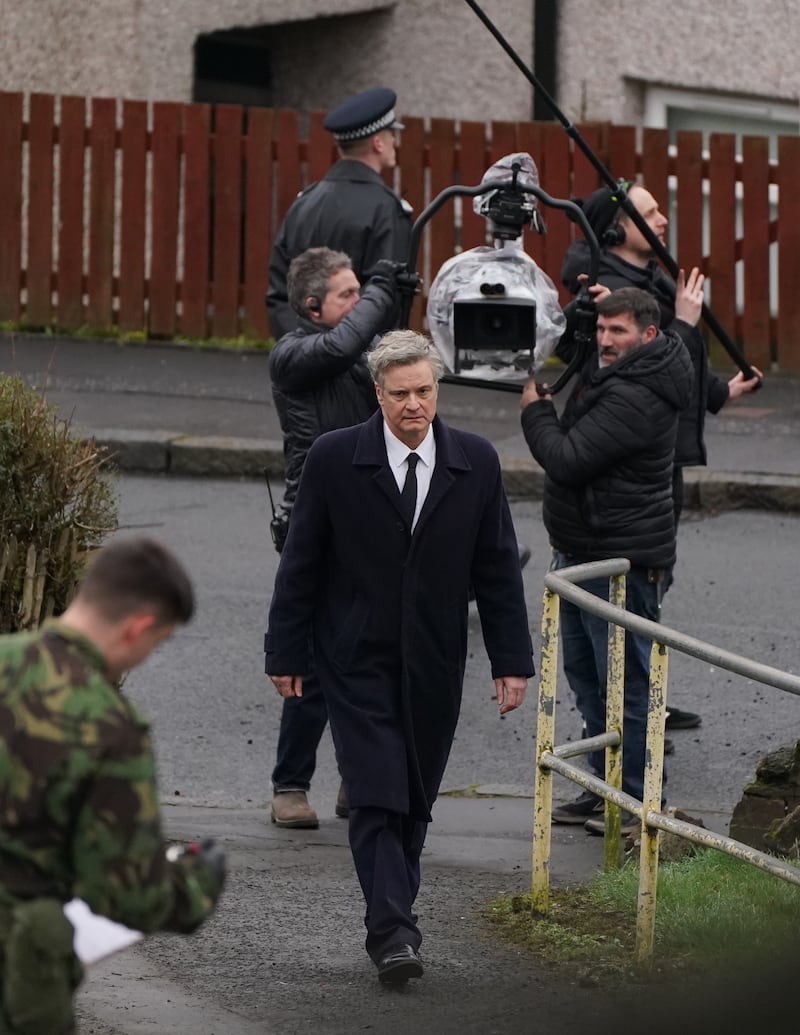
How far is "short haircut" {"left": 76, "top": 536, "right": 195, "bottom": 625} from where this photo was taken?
3270 mm

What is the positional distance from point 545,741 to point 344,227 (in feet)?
9.59

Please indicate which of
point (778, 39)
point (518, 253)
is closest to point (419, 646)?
point (518, 253)

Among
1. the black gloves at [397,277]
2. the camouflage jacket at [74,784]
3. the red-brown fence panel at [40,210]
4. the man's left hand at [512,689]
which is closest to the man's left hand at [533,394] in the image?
the black gloves at [397,277]

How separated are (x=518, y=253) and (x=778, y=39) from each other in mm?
10136

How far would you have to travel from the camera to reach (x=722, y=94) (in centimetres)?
1644

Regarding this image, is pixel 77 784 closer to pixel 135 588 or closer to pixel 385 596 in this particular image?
pixel 135 588

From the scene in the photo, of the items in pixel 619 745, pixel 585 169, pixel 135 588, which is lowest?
pixel 619 745

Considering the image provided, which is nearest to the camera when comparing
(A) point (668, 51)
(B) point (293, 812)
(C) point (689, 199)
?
(B) point (293, 812)

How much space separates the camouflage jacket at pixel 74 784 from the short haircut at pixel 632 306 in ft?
11.6

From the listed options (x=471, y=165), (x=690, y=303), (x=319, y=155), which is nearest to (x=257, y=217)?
(x=319, y=155)

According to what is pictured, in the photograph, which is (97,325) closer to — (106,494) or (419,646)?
(106,494)

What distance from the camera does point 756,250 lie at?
46.1ft

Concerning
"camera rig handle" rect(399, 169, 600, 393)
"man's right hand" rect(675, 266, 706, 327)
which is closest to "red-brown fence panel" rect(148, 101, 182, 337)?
"man's right hand" rect(675, 266, 706, 327)

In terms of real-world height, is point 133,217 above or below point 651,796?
above
